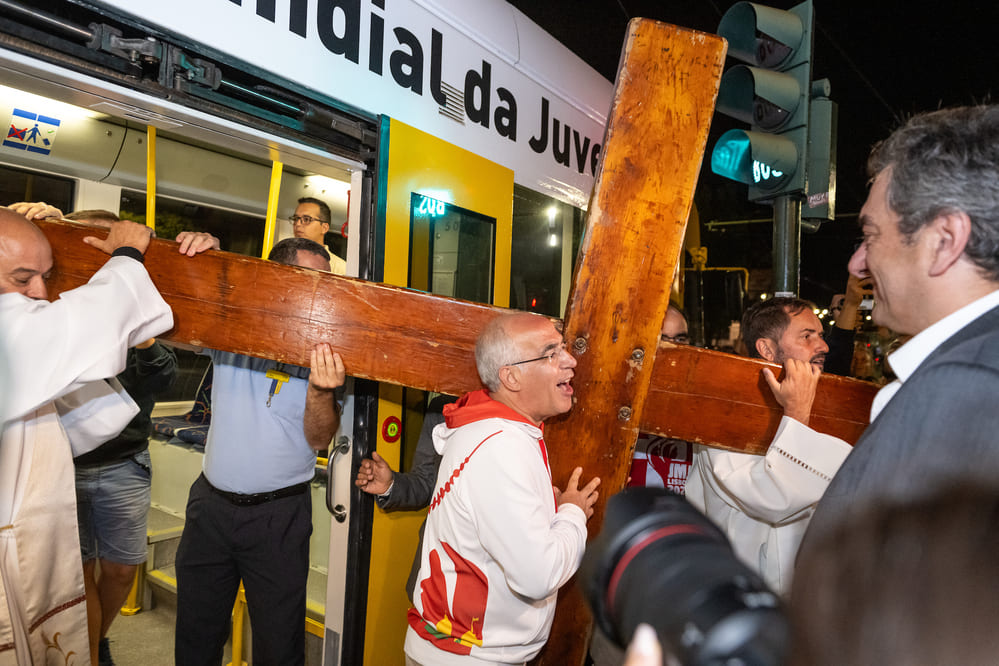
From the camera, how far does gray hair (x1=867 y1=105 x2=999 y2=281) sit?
923 mm

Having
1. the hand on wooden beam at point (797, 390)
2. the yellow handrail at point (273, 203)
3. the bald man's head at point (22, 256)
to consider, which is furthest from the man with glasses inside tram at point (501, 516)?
the yellow handrail at point (273, 203)

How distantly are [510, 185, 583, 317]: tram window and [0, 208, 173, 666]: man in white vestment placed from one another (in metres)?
2.35

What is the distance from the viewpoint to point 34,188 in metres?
3.83

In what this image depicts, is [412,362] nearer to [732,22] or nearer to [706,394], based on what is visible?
[706,394]

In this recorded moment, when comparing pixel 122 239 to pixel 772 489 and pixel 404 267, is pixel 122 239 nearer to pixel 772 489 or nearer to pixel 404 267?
pixel 404 267

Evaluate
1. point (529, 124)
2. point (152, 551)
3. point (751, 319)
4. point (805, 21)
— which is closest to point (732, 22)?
point (805, 21)

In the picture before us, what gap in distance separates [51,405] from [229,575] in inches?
44.6

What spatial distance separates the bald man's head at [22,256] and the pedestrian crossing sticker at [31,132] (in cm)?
257

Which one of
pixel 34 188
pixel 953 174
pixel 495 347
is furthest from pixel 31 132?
pixel 953 174

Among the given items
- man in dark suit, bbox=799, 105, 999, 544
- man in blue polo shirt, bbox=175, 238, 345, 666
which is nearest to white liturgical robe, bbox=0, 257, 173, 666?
man in blue polo shirt, bbox=175, 238, 345, 666

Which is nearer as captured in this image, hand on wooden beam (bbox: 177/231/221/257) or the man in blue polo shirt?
hand on wooden beam (bbox: 177/231/221/257)

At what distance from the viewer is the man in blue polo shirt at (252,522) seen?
2.45 metres

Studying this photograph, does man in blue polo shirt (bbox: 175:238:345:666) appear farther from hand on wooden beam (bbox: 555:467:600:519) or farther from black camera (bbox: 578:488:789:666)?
black camera (bbox: 578:488:789:666)

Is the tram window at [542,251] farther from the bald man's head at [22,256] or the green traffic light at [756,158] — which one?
the bald man's head at [22,256]
